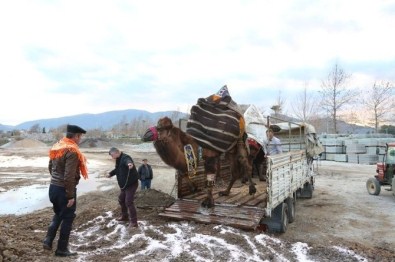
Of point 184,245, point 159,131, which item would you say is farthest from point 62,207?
point 159,131

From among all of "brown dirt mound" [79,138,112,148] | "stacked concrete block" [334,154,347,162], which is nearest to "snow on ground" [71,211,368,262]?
"stacked concrete block" [334,154,347,162]

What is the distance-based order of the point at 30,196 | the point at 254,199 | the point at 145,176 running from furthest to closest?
the point at 30,196 → the point at 145,176 → the point at 254,199

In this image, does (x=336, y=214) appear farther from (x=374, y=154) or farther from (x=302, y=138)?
(x=374, y=154)

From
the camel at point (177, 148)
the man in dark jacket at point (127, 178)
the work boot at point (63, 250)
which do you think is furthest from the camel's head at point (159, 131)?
the work boot at point (63, 250)

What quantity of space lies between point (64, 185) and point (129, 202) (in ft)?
6.52

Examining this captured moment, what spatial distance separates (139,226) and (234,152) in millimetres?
2703

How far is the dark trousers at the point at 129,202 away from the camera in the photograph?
24.3 ft

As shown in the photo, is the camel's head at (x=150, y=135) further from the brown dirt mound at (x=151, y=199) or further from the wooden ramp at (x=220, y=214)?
the brown dirt mound at (x=151, y=199)

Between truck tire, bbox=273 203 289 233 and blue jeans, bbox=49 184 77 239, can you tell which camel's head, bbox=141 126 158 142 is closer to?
blue jeans, bbox=49 184 77 239

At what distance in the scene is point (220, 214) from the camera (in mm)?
7590

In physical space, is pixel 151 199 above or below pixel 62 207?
below

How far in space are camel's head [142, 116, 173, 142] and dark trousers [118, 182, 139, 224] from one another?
4.29 ft

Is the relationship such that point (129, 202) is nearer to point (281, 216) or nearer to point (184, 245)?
point (184, 245)

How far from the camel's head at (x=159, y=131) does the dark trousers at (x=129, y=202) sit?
131 centimetres
